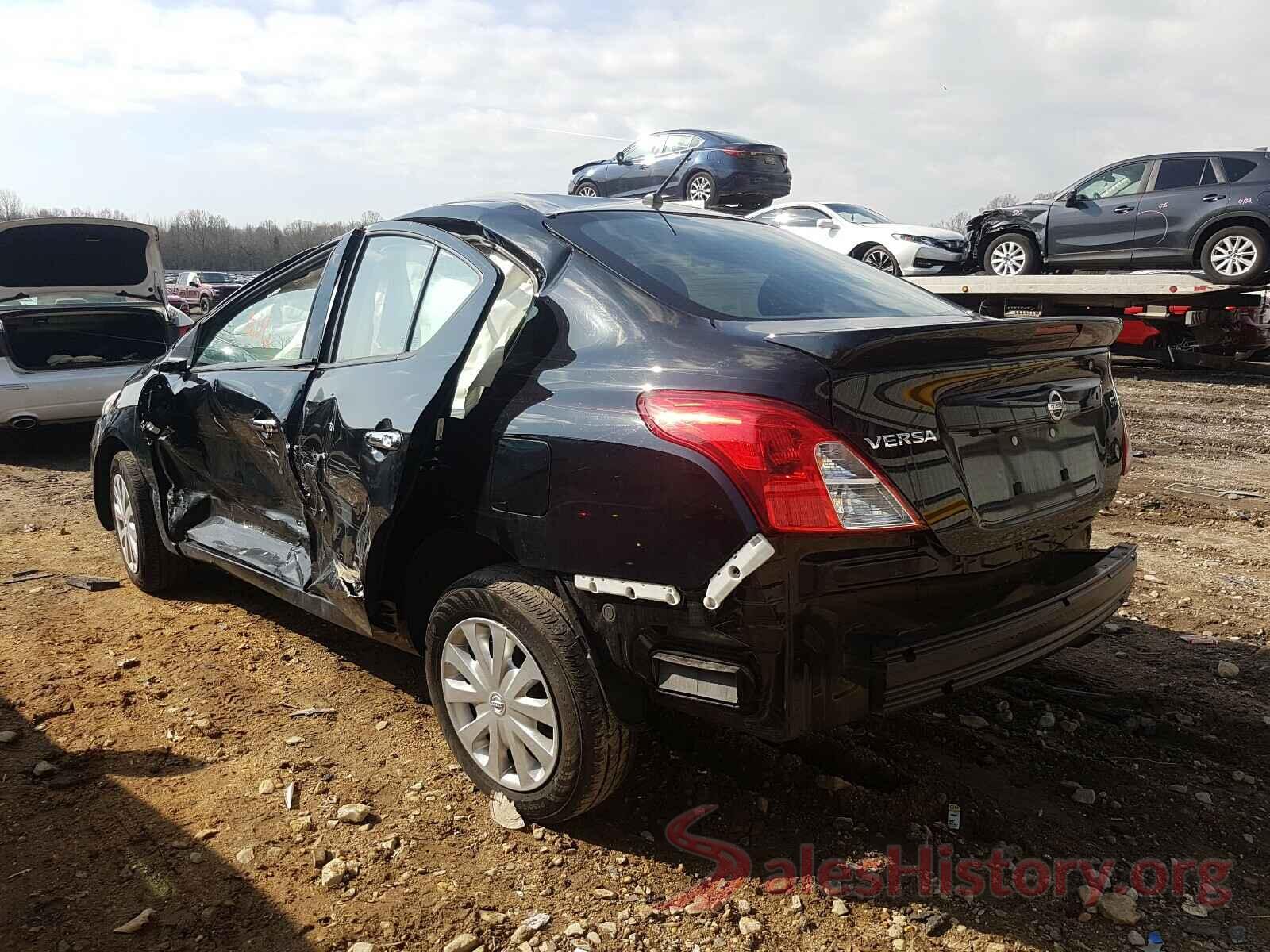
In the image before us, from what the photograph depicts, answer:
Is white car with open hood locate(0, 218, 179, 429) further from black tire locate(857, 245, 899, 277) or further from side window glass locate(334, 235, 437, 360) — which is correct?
black tire locate(857, 245, 899, 277)

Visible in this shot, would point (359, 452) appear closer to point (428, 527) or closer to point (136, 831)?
point (428, 527)

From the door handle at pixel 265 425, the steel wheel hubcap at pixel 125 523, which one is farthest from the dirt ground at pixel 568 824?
the door handle at pixel 265 425

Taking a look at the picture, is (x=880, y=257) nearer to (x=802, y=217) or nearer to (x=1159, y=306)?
(x=802, y=217)

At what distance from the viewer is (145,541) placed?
15.1 feet

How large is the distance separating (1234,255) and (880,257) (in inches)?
172

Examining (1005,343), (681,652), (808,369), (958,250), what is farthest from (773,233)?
(958,250)

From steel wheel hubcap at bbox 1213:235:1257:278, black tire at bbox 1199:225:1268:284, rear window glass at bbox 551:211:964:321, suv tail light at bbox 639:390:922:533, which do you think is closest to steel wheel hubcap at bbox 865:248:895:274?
black tire at bbox 1199:225:1268:284

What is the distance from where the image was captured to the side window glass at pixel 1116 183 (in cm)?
1118

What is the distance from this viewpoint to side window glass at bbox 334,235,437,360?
317 cm

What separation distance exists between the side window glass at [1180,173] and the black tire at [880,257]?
3346mm

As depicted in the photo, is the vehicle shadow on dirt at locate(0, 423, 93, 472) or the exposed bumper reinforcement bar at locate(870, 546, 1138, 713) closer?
the exposed bumper reinforcement bar at locate(870, 546, 1138, 713)

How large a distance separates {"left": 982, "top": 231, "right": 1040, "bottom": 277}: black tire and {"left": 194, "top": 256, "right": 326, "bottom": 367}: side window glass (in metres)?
10.4

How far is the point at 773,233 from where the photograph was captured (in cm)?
354

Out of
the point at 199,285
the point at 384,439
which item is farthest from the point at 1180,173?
the point at 199,285
